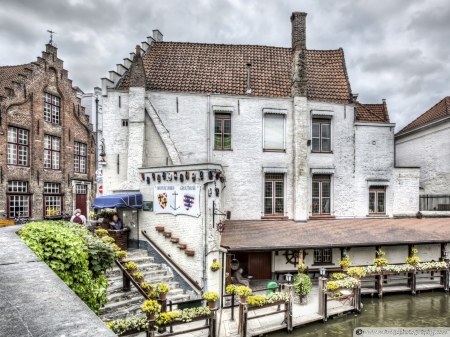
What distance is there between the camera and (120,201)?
1142cm

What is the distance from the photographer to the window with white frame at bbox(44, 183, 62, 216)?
20.9m

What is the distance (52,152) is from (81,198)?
14.1ft

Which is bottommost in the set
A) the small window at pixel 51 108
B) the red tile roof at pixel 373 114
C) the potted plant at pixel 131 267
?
the potted plant at pixel 131 267

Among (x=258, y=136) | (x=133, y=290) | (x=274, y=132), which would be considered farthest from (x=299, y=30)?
(x=133, y=290)

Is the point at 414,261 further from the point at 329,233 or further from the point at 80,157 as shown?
the point at 80,157

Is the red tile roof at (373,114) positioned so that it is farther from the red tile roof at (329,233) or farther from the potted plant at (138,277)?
the potted plant at (138,277)

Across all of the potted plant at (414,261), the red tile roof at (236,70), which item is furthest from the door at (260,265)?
the red tile roof at (236,70)

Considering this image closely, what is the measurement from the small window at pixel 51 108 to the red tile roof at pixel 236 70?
→ 9.94 m

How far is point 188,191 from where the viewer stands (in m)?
10.9

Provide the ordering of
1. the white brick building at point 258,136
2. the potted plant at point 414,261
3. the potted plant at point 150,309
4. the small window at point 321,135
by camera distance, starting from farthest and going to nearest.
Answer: the small window at point 321,135 → the white brick building at point 258,136 → the potted plant at point 414,261 → the potted plant at point 150,309

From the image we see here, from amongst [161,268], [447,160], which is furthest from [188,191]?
[447,160]

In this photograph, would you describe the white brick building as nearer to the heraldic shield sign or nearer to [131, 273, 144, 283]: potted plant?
the heraldic shield sign

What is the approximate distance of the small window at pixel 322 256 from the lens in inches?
569

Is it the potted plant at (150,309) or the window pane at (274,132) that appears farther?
the window pane at (274,132)
